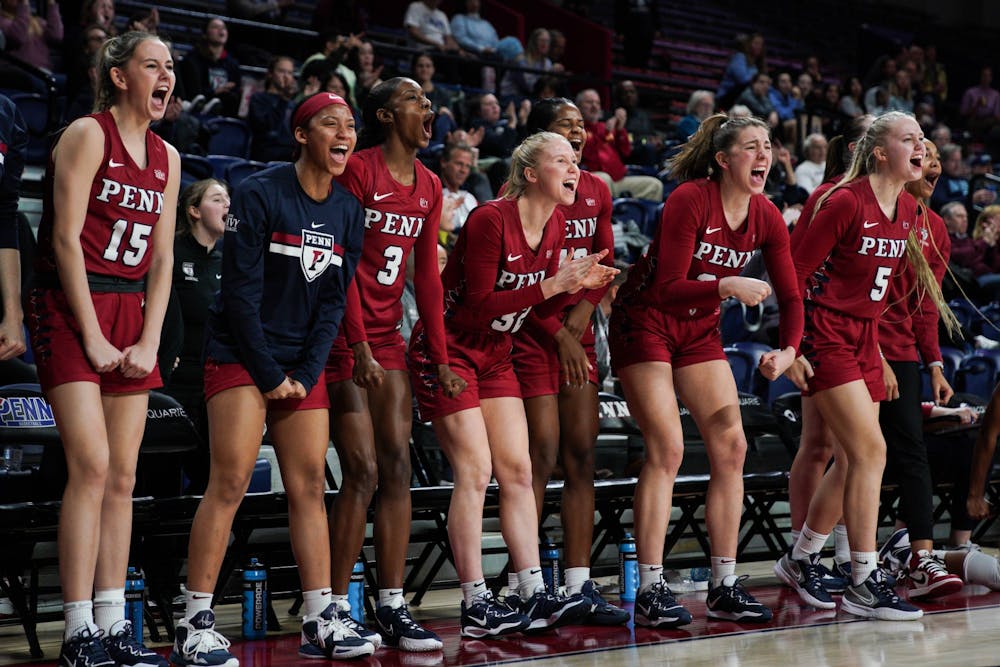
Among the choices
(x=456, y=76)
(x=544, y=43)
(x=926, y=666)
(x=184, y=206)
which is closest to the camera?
(x=926, y=666)

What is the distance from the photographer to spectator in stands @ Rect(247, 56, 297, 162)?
8547 millimetres

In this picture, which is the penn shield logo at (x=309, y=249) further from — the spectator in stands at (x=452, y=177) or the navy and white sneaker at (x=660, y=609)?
the spectator in stands at (x=452, y=177)

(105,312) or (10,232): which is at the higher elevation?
(10,232)

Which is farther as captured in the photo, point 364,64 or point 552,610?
point 364,64

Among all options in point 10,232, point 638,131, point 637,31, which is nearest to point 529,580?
point 10,232

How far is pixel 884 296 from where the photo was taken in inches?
190

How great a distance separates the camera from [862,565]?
461 cm

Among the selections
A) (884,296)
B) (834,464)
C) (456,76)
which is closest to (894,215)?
(884,296)

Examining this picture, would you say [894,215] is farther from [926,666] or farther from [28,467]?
[28,467]

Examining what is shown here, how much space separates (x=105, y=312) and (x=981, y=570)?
12.2 ft

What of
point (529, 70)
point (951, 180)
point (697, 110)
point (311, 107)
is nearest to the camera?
point (311, 107)

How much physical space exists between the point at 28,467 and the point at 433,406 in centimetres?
184

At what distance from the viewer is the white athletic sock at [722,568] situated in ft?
14.8

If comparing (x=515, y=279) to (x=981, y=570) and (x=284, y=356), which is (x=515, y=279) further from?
(x=981, y=570)
